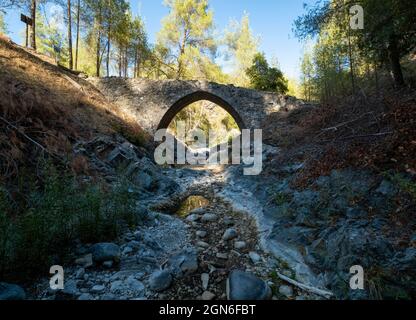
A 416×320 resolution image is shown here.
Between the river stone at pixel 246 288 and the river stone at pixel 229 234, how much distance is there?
1463 millimetres

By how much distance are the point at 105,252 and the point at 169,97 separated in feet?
39.6

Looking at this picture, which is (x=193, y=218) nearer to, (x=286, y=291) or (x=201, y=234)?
(x=201, y=234)

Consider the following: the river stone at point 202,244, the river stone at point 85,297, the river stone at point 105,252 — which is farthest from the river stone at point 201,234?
the river stone at point 85,297

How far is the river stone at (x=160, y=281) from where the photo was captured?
2.94m

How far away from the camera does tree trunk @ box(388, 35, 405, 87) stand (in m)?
6.23

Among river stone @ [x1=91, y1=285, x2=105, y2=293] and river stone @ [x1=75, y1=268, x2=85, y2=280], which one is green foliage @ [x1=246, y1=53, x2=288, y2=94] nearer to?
river stone @ [x1=75, y1=268, x2=85, y2=280]

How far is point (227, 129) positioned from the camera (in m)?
29.3

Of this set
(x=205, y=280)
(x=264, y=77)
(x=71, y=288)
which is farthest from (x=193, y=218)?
(x=264, y=77)

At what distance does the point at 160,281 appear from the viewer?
3.00m

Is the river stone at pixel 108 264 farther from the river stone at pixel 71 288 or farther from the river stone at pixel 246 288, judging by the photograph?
the river stone at pixel 246 288

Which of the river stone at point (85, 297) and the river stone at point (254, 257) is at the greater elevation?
the river stone at point (254, 257)

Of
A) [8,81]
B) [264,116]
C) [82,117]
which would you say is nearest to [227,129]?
[264,116]
